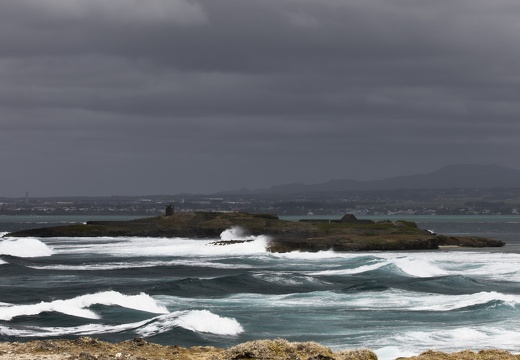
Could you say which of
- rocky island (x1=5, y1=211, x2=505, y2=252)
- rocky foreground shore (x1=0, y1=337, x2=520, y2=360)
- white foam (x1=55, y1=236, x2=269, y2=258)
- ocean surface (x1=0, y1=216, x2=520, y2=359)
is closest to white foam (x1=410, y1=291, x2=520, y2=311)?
ocean surface (x1=0, y1=216, x2=520, y2=359)

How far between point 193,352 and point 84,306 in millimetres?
16849

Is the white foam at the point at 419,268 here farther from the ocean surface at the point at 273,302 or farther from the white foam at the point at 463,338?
the white foam at the point at 463,338

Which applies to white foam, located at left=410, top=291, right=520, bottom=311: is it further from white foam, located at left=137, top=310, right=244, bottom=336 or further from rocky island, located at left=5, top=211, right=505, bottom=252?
rocky island, located at left=5, top=211, right=505, bottom=252

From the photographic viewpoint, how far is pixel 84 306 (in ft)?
134

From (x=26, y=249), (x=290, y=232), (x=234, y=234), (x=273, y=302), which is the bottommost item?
(x=273, y=302)

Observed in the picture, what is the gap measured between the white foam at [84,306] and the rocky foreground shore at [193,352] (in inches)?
517

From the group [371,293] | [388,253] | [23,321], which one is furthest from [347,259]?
[23,321]

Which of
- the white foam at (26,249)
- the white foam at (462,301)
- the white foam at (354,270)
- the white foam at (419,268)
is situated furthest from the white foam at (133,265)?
the white foam at (462,301)

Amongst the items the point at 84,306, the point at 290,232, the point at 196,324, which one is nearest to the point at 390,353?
the point at 196,324

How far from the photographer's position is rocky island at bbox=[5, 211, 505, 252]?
95.2 meters

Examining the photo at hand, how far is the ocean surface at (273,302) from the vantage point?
34250 mm

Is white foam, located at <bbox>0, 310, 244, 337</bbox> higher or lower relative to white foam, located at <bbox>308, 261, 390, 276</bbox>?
higher

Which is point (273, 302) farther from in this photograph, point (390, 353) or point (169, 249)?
point (169, 249)

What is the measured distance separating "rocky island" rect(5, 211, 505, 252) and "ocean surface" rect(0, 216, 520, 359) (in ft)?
50.0
